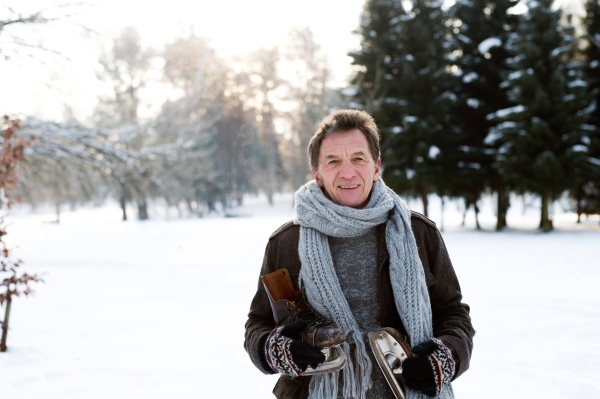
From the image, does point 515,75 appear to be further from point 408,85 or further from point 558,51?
point 408,85

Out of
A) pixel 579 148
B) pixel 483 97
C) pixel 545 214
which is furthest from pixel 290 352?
pixel 483 97

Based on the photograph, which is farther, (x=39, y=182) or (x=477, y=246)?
(x=477, y=246)

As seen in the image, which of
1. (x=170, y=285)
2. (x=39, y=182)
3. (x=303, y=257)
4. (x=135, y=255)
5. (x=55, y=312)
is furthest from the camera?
(x=135, y=255)

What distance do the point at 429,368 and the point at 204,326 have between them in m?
4.50

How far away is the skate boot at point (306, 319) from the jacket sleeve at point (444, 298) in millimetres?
507

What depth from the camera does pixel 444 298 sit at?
6.22 feet

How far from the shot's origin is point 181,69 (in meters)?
24.7

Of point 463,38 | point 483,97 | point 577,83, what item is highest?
point 463,38

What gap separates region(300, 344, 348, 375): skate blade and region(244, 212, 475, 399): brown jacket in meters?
0.25

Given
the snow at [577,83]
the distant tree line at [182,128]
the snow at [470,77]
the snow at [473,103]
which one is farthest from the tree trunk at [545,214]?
the distant tree line at [182,128]

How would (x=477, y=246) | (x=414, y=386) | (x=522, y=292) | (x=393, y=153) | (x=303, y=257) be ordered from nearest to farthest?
(x=414, y=386) → (x=303, y=257) → (x=522, y=292) → (x=477, y=246) → (x=393, y=153)

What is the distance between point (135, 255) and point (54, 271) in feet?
7.61

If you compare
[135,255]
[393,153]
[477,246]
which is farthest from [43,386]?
[393,153]

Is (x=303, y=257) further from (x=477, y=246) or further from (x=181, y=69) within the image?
(x=181, y=69)
